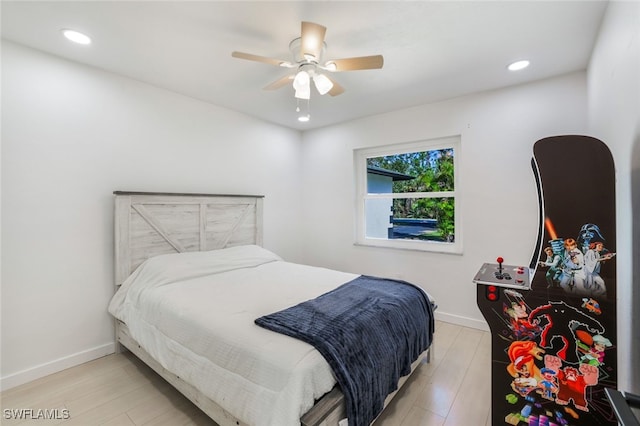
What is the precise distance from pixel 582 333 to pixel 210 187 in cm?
340

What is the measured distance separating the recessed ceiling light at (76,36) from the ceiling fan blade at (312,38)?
1.65 metres

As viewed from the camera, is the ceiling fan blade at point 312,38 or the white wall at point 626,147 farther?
the ceiling fan blade at point 312,38

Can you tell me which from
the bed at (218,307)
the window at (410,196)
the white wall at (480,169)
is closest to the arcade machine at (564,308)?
the bed at (218,307)

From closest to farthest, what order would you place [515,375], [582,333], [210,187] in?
1. [582,333]
2. [515,375]
3. [210,187]

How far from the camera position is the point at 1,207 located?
2.07m

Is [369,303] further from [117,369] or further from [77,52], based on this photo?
A: [77,52]

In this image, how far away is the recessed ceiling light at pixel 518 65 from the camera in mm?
2426

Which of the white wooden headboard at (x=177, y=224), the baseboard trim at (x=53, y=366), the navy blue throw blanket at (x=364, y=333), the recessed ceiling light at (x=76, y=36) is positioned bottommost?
the baseboard trim at (x=53, y=366)

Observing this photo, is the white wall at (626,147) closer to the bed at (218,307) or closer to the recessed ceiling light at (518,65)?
the recessed ceiling light at (518,65)

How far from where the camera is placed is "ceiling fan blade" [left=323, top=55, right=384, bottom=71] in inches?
73.1

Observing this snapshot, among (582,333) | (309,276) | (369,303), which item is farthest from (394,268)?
(582,333)

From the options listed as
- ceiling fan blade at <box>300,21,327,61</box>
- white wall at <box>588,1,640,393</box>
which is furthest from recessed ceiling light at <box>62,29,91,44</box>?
white wall at <box>588,1,640,393</box>

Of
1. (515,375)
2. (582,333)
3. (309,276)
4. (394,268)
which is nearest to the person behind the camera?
(582,333)

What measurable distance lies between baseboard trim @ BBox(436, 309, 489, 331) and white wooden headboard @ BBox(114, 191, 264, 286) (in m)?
2.43
